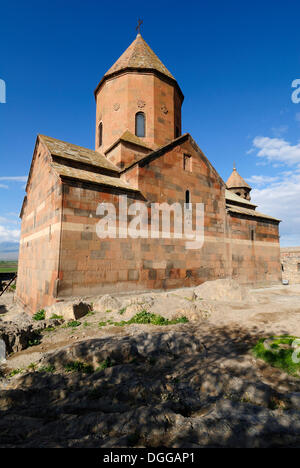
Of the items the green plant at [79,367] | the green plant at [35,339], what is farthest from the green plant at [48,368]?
the green plant at [35,339]

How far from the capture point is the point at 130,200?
11.2m

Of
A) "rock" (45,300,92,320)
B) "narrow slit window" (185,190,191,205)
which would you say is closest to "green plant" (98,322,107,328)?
"rock" (45,300,92,320)

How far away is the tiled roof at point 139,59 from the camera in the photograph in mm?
16156

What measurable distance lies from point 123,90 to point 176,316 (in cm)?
1535

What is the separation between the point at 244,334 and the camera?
6.30 m

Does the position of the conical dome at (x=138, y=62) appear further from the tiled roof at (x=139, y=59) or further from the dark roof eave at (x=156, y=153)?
the dark roof eave at (x=156, y=153)

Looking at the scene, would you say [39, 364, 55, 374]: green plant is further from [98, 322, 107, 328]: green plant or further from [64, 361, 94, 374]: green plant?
[98, 322, 107, 328]: green plant

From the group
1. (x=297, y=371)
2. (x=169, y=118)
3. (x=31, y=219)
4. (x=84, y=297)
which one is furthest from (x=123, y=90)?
(x=297, y=371)

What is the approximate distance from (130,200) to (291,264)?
2341 centimetres

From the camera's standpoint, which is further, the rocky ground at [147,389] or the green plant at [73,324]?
the green plant at [73,324]

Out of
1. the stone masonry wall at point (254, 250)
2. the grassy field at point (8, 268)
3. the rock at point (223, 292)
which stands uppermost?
the stone masonry wall at point (254, 250)

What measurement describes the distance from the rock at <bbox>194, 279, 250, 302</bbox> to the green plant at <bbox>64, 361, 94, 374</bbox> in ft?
22.1

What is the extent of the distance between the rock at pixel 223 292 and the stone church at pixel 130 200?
1716 millimetres
